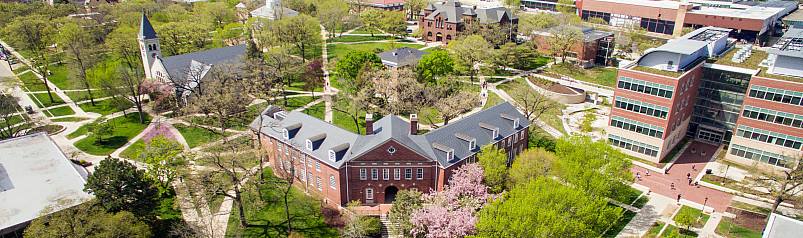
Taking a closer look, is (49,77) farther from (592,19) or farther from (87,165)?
(592,19)

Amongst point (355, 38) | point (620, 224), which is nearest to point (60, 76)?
point (355, 38)

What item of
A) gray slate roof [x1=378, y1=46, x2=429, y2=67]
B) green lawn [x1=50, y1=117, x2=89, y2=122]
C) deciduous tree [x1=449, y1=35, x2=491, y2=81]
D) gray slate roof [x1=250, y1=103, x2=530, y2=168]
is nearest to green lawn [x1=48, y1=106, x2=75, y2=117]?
green lawn [x1=50, y1=117, x2=89, y2=122]

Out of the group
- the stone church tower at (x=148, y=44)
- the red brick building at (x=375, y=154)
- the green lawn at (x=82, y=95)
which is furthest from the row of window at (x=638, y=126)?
the green lawn at (x=82, y=95)

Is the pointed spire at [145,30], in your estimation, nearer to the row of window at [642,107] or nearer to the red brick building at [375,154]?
the red brick building at [375,154]

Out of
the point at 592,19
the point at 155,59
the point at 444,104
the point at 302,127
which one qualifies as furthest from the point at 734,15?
the point at 155,59

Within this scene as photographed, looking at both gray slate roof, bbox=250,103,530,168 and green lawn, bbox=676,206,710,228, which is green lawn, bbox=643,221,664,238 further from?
gray slate roof, bbox=250,103,530,168

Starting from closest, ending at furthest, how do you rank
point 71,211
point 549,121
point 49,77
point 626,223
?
1. point 71,211
2. point 626,223
3. point 549,121
4. point 49,77
